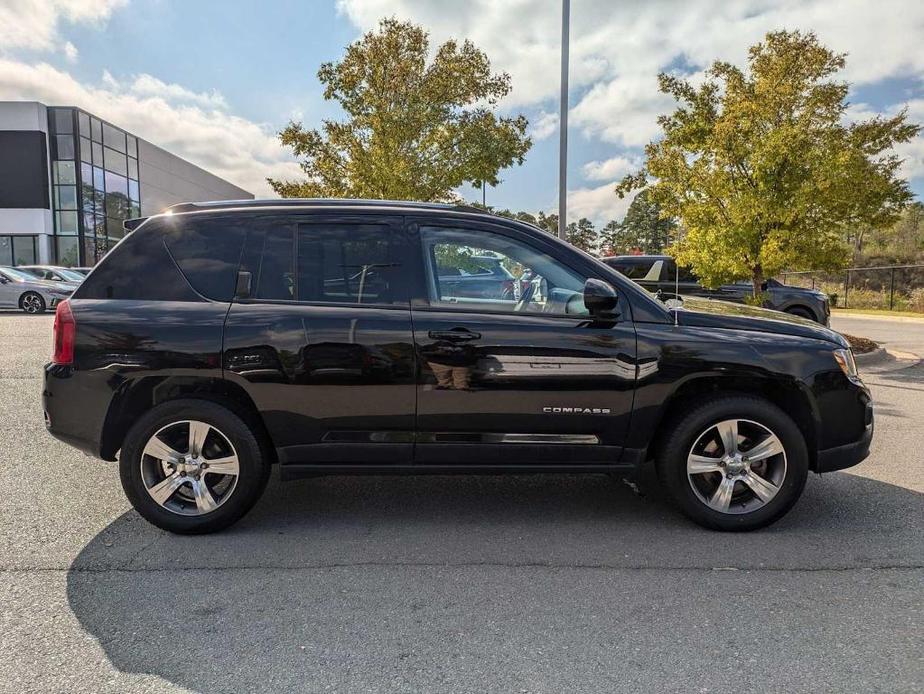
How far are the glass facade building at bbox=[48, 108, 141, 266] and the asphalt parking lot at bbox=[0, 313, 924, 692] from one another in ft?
114

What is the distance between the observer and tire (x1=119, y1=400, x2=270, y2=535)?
3.57 metres

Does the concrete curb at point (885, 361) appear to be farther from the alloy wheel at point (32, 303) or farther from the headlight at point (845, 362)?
the alloy wheel at point (32, 303)

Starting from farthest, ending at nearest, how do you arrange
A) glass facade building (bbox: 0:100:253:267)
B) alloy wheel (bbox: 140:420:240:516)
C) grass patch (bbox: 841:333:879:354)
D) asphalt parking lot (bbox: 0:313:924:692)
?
glass facade building (bbox: 0:100:253:267) < grass patch (bbox: 841:333:879:354) < alloy wheel (bbox: 140:420:240:516) < asphalt parking lot (bbox: 0:313:924:692)

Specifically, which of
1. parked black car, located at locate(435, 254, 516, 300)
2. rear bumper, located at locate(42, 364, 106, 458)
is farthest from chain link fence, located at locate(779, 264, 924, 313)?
rear bumper, located at locate(42, 364, 106, 458)

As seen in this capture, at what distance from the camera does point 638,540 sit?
3.60m

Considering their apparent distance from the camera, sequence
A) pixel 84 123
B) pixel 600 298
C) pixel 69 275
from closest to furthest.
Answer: pixel 600 298 < pixel 69 275 < pixel 84 123

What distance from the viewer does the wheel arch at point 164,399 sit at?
11.8 feet

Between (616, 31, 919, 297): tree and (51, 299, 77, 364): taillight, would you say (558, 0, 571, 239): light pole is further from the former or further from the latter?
(51, 299, 77, 364): taillight

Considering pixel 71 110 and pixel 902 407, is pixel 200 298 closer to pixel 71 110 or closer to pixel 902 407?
pixel 902 407

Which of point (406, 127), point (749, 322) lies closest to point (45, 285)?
point (406, 127)

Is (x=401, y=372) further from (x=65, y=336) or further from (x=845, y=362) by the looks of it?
(x=845, y=362)

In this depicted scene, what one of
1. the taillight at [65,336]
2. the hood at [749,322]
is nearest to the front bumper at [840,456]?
the hood at [749,322]

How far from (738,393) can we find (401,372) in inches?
79.1

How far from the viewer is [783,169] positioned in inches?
400
